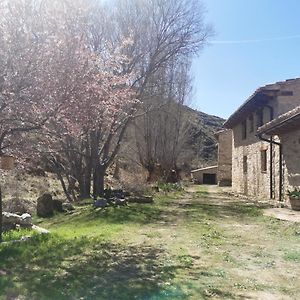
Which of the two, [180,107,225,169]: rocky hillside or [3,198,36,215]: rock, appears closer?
[3,198,36,215]: rock

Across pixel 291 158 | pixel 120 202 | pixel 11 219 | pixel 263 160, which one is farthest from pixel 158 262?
pixel 263 160

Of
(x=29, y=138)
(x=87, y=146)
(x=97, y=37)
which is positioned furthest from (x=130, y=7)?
(x=29, y=138)

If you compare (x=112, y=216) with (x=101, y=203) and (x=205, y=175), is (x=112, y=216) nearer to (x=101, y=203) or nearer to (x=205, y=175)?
(x=101, y=203)

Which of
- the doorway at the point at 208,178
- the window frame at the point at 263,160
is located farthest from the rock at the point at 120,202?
the doorway at the point at 208,178

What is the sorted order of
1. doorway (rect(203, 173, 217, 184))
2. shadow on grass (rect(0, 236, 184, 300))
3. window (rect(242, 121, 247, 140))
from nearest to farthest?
shadow on grass (rect(0, 236, 184, 300)) → window (rect(242, 121, 247, 140)) → doorway (rect(203, 173, 217, 184))

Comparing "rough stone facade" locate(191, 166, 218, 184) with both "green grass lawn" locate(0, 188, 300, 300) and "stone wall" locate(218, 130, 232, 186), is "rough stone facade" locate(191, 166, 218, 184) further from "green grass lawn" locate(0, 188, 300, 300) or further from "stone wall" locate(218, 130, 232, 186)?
"green grass lawn" locate(0, 188, 300, 300)

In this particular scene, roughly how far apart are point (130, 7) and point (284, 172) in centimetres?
988

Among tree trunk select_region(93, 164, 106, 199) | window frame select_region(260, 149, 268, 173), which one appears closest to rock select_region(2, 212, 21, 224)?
tree trunk select_region(93, 164, 106, 199)

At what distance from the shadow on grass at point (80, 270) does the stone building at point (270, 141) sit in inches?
327

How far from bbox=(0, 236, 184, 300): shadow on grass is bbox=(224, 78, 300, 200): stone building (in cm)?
831

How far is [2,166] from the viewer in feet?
28.7

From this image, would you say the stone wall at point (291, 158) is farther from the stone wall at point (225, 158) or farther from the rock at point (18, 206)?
the stone wall at point (225, 158)

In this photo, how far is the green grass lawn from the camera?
5.42 m

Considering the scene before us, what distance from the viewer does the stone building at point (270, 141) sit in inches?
648
